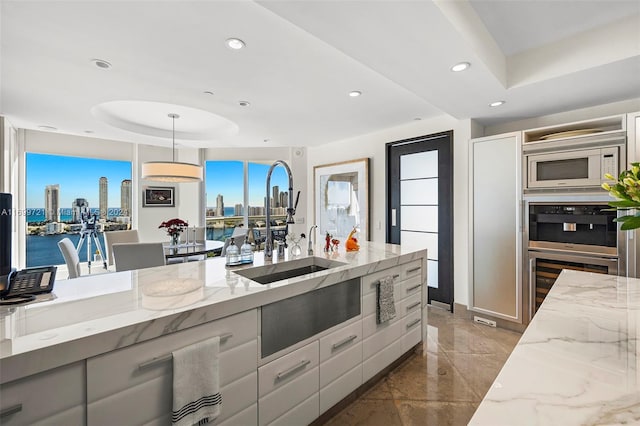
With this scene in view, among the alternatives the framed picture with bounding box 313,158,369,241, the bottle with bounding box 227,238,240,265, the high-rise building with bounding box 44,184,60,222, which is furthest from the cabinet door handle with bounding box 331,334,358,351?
the high-rise building with bounding box 44,184,60,222

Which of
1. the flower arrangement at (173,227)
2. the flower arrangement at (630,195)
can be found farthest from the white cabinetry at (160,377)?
the flower arrangement at (173,227)

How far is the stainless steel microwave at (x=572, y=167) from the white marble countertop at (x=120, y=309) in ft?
7.42

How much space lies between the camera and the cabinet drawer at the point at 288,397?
1.32m

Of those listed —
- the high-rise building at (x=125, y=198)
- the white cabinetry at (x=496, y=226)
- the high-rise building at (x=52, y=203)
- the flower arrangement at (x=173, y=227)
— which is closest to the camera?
the white cabinetry at (x=496, y=226)

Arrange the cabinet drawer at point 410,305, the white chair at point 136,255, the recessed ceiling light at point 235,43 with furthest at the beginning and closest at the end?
the white chair at point 136,255
the cabinet drawer at point 410,305
the recessed ceiling light at point 235,43

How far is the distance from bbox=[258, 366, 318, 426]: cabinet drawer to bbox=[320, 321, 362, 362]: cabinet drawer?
11 centimetres

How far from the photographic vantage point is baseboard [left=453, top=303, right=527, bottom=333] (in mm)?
2962

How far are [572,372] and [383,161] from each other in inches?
150

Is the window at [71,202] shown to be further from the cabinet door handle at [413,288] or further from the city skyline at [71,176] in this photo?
the cabinet door handle at [413,288]

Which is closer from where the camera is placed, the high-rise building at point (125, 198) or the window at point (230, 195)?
the high-rise building at point (125, 198)

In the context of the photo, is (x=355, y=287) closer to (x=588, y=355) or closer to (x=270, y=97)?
(x=588, y=355)

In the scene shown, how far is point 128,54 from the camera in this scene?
7.06 feet


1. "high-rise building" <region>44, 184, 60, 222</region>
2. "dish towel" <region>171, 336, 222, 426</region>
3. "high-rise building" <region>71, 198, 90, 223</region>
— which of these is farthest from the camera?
"high-rise building" <region>71, 198, 90, 223</region>

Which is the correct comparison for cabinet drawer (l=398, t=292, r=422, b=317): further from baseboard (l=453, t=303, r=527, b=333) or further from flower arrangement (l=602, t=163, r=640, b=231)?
flower arrangement (l=602, t=163, r=640, b=231)
